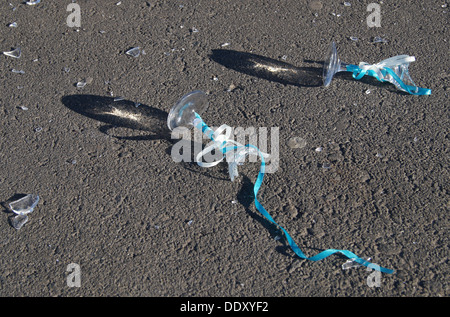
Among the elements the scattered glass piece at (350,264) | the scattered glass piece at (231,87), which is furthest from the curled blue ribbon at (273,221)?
the scattered glass piece at (231,87)

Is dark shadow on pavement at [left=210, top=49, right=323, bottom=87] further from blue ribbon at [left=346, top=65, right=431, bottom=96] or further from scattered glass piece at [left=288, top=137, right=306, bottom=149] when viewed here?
scattered glass piece at [left=288, top=137, right=306, bottom=149]

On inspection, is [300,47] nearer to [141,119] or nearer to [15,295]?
[141,119]

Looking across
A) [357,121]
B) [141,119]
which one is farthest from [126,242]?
[357,121]

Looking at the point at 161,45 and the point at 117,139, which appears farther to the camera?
the point at 161,45

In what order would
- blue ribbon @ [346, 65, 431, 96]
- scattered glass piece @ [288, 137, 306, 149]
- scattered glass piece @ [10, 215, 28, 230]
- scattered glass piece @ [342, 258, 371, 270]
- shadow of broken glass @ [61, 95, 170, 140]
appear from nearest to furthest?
scattered glass piece @ [342, 258, 371, 270]
scattered glass piece @ [10, 215, 28, 230]
scattered glass piece @ [288, 137, 306, 149]
shadow of broken glass @ [61, 95, 170, 140]
blue ribbon @ [346, 65, 431, 96]

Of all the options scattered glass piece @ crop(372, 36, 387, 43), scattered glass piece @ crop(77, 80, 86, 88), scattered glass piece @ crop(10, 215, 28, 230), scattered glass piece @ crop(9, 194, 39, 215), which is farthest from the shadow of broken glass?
scattered glass piece @ crop(372, 36, 387, 43)

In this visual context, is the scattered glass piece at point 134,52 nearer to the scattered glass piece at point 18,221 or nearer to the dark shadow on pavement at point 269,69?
the dark shadow on pavement at point 269,69
